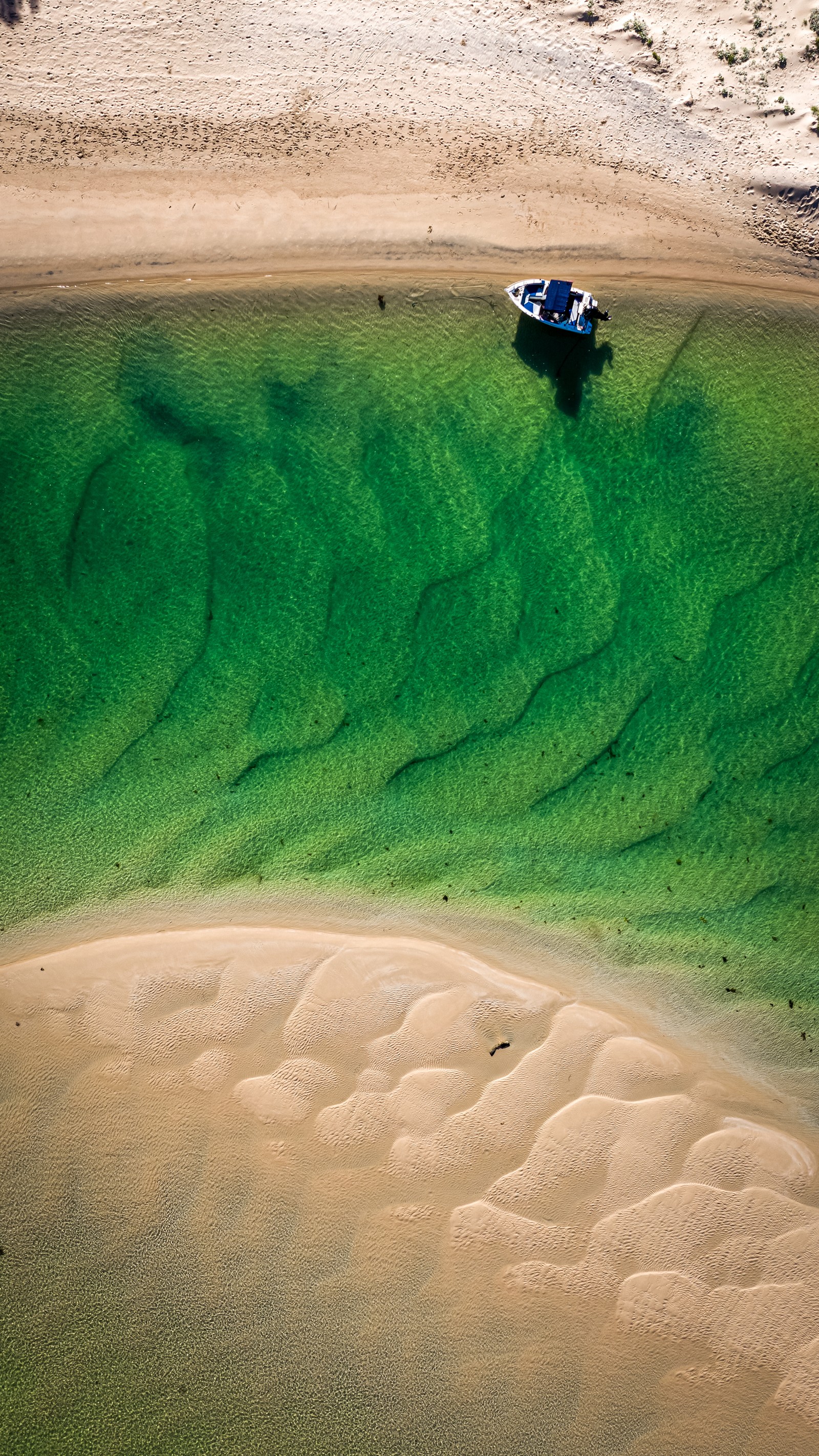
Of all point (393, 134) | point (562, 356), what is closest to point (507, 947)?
point (562, 356)

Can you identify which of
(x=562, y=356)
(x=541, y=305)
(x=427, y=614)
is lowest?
(x=427, y=614)

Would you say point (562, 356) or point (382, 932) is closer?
point (382, 932)

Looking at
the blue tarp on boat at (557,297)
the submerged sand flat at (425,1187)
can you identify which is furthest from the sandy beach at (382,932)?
the blue tarp on boat at (557,297)

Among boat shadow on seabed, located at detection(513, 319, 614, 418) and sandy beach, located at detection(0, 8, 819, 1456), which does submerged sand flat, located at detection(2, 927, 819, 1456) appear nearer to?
sandy beach, located at detection(0, 8, 819, 1456)

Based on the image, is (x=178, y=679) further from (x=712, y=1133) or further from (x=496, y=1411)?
(x=496, y=1411)

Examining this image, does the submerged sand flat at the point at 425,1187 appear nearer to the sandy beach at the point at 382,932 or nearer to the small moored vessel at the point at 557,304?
the sandy beach at the point at 382,932

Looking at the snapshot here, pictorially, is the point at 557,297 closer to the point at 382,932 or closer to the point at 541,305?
the point at 541,305
